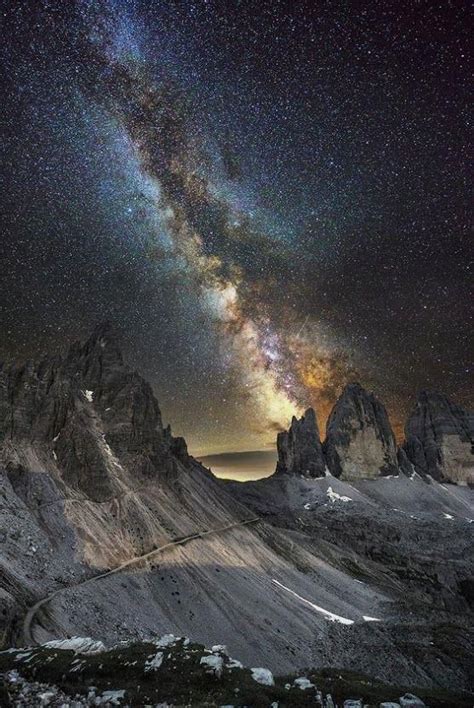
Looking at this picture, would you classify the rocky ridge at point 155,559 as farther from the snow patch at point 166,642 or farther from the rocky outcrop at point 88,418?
the snow patch at point 166,642

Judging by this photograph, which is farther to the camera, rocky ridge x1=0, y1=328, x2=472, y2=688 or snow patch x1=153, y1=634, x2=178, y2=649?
rocky ridge x1=0, y1=328, x2=472, y2=688

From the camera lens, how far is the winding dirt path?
27.5 metres

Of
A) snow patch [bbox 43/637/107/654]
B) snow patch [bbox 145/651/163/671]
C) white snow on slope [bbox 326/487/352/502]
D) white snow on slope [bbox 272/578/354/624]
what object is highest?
white snow on slope [bbox 326/487/352/502]

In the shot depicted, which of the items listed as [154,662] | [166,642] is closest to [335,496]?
[166,642]

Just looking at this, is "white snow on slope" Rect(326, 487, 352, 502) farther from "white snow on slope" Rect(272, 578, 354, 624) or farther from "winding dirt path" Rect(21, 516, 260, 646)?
"white snow on slope" Rect(272, 578, 354, 624)

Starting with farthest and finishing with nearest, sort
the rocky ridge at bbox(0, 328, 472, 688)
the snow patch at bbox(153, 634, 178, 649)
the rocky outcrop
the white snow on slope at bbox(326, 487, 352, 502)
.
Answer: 1. the white snow on slope at bbox(326, 487, 352, 502)
2. the rocky outcrop
3. the rocky ridge at bbox(0, 328, 472, 688)
4. the snow patch at bbox(153, 634, 178, 649)

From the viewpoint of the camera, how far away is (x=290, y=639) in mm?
48781

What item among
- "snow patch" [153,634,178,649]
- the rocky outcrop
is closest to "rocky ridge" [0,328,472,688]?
the rocky outcrop

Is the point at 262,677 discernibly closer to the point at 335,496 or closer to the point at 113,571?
the point at 113,571

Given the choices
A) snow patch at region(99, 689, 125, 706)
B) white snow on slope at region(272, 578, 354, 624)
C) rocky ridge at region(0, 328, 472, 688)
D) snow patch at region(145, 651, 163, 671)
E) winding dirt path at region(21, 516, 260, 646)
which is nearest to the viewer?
snow patch at region(99, 689, 125, 706)

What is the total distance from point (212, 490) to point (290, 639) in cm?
5032

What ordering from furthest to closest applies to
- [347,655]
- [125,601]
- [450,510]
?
1. [450,510]
2. [347,655]
3. [125,601]

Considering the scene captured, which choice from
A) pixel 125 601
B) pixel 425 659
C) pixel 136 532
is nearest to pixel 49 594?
pixel 125 601

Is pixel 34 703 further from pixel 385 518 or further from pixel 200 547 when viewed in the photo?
pixel 385 518
